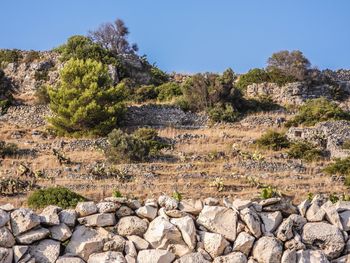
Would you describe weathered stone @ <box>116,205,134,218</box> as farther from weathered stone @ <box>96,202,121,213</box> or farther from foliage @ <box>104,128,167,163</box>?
foliage @ <box>104,128,167,163</box>

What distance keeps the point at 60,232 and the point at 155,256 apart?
1522 mm

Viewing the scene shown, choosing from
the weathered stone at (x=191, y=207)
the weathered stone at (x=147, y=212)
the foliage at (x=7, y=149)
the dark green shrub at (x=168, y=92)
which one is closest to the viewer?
the weathered stone at (x=147, y=212)

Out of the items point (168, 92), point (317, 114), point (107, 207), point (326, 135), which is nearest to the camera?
point (107, 207)

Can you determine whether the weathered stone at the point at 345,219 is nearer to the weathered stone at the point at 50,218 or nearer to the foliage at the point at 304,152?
the weathered stone at the point at 50,218

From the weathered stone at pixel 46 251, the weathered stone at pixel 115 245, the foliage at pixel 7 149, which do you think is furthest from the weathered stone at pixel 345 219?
the foliage at pixel 7 149

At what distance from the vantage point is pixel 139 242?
11.3 metres

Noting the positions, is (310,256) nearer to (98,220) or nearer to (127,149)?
(98,220)

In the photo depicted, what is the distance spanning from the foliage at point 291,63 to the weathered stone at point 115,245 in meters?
37.9

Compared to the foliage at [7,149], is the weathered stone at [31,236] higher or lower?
lower

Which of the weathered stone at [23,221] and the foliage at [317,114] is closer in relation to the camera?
the weathered stone at [23,221]

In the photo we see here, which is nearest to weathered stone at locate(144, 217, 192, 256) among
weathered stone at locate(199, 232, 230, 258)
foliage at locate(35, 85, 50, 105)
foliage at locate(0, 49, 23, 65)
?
weathered stone at locate(199, 232, 230, 258)

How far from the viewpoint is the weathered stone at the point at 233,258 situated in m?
11.1

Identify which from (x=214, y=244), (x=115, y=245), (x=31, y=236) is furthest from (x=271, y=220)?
(x=31, y=236)

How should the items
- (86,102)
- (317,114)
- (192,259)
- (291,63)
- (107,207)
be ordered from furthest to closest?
1. (291,63)
2. (317,114)
3. (86,102)
4. (107,207)
5. (192,259)
